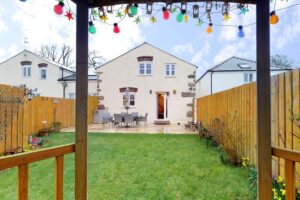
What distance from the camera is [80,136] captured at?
6.85 feet

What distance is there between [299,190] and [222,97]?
4674 mm

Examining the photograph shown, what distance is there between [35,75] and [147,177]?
17441mm

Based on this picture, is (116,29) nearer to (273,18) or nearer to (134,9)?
(134,9)

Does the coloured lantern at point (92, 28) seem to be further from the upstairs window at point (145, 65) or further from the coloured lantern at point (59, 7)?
the upstairs window at point (145, 65)

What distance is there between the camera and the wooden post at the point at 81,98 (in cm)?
206

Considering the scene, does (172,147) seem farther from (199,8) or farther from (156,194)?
(199,8)

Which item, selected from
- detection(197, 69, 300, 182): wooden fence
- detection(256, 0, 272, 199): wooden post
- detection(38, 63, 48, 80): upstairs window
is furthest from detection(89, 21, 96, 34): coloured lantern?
detection(38, 63, 48, 80): upstairs window

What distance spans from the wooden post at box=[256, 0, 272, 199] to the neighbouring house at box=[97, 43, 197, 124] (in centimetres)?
1512

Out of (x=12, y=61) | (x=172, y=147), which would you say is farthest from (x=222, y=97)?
(x=12, y=61)

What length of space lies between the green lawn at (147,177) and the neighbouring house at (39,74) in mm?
13482

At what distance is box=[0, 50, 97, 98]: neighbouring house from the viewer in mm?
18859

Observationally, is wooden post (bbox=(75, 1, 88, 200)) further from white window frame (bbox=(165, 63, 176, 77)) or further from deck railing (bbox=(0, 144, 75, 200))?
white window frame (bbox=(165, 63, 176, 77))

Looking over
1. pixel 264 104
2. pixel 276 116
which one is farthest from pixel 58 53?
pixel 264 104

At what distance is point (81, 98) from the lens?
2.06 meters
